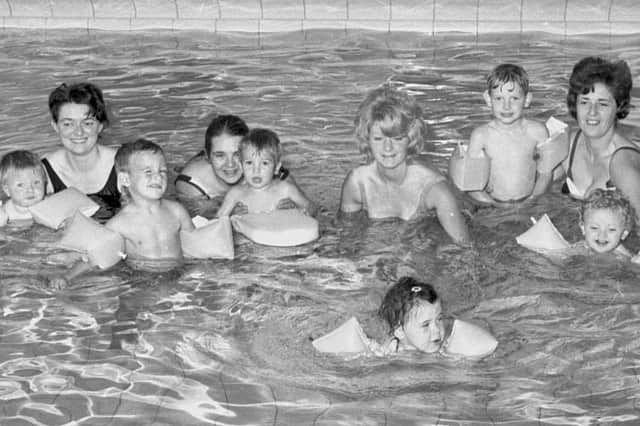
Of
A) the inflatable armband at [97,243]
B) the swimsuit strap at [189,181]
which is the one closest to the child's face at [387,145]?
the swimsuit strap at [189,181]

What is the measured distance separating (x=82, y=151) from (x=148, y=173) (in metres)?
0.92

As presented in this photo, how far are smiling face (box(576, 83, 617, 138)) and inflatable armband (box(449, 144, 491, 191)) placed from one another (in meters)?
0.53

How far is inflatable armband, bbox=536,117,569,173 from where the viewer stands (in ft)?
19.7

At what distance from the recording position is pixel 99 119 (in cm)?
606

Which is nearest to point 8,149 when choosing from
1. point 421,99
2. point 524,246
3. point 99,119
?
point 99,119

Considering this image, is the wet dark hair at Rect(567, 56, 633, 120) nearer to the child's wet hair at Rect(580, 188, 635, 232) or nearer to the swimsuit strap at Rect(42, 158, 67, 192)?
the child's wet hair at Rect(580, 188, 635, 232)

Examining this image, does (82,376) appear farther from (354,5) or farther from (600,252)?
(354,5)

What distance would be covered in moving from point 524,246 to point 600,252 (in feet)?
1.21

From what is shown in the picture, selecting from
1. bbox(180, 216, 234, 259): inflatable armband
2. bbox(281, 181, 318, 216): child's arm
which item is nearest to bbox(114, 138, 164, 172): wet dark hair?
bbox(180, 216, 234, 259): inflatable armband

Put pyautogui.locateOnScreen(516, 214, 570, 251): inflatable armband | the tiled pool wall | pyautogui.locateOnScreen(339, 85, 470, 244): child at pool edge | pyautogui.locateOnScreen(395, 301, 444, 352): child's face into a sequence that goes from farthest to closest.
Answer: the tiled pool wall < pyautogui.locateOnScreen(339, 85, 470, 244): child at pool edge < pyautogui.locateOnScreen(516, 214, 570, 251): inflatable armband < pyautogui.locateOnScreen(395, 301, 444, 352): child's face

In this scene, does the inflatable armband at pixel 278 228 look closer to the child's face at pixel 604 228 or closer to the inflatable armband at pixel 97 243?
the inflatable armband at pixel 97 243

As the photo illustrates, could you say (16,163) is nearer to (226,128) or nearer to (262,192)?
(226,128)

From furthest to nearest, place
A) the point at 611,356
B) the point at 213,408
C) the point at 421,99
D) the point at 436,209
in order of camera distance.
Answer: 1. the point at 421,99
2. the point at 436,209
3. the point at 611,356
4. the point at 213,408

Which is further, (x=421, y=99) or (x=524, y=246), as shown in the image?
(x=421, y=99)
